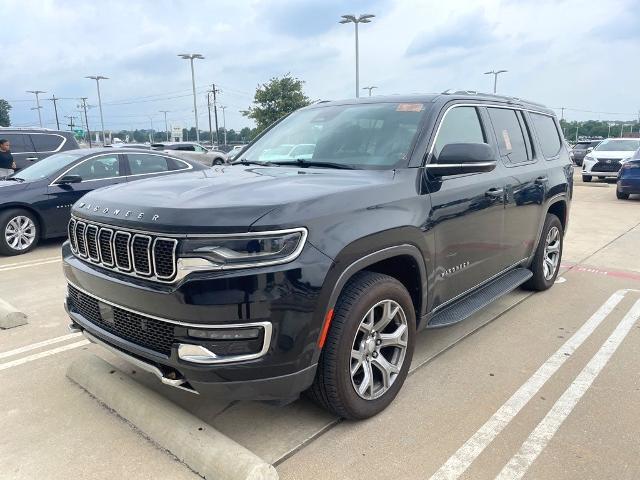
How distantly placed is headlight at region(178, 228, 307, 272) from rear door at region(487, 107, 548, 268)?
250 centimetres

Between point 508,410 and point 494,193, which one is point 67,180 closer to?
point 494,193

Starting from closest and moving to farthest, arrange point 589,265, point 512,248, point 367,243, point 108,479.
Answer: point 108,479
point 367,243
point 512,248
point 589,265

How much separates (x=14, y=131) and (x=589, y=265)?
11.7m

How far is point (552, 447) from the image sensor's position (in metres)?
2.77

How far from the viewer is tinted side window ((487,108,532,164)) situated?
434 cm

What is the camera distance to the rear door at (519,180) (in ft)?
14.1

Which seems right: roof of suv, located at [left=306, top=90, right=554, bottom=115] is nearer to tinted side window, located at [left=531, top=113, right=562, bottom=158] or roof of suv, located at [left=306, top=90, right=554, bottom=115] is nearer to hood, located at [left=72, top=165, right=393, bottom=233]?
tinted side window, located at [left=531, top=113, right=562, bottom=158]

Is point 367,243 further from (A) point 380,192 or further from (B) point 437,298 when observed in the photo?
(B) point 437,298

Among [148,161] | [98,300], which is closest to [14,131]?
[148,161]

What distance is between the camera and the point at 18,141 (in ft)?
38.1

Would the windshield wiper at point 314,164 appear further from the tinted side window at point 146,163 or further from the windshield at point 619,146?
the windshield at point 619,146

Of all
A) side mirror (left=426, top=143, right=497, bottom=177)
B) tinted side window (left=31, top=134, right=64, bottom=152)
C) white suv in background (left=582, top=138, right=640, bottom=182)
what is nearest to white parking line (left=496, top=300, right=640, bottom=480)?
side mirror (left=426, top=143, right=497, bottom=177)

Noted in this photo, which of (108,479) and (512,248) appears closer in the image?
(108,479)

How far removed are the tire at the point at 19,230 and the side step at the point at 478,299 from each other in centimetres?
665
